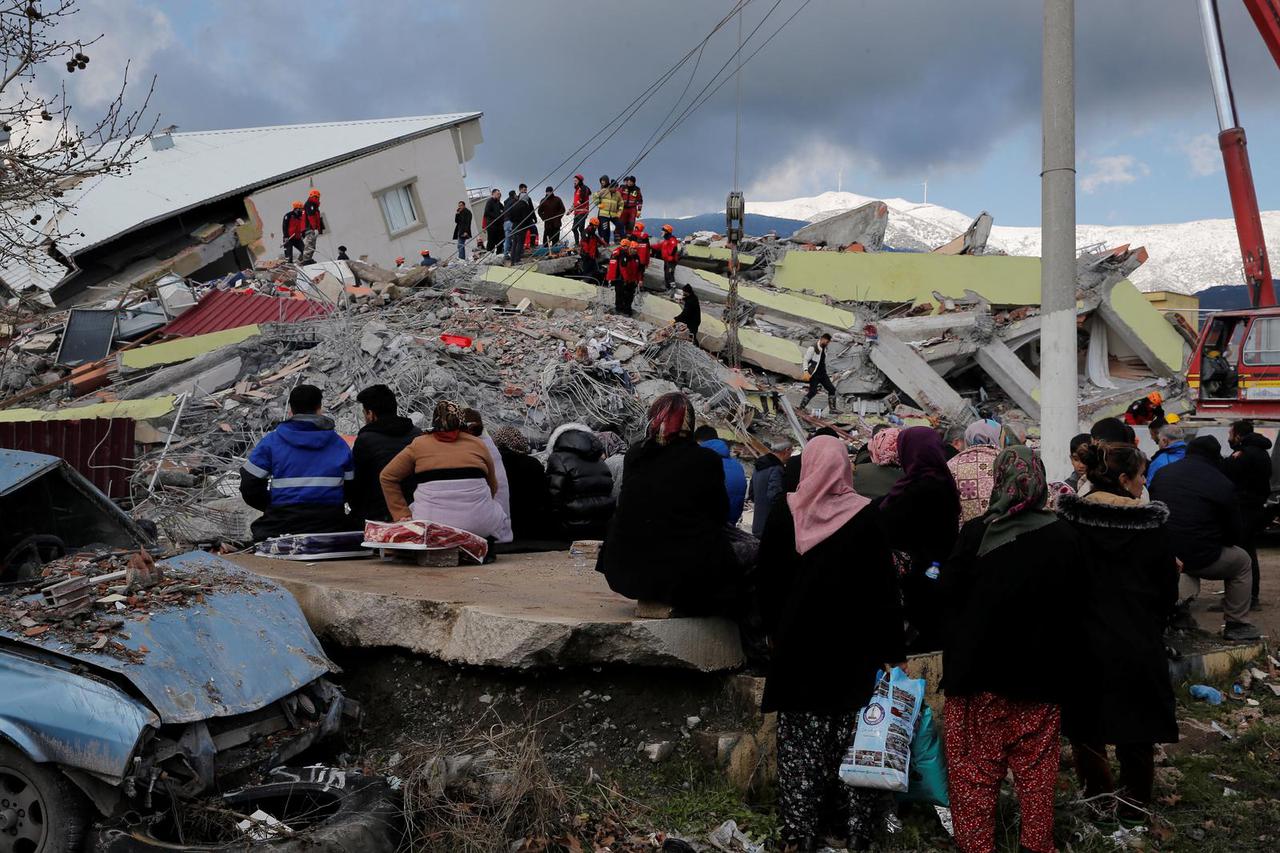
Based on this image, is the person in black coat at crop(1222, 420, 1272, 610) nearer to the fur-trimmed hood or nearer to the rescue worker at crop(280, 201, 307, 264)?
the fur-trimmed hood

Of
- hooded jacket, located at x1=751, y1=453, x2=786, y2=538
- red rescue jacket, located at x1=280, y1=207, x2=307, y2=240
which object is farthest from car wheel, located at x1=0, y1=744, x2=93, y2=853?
red rescue jacket, located at x1=280, y1=207, x2=307, y2=240

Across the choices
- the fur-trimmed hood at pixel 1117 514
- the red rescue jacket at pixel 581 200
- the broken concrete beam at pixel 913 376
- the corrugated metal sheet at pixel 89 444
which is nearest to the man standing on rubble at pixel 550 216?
the red rescue jacket at pixel 581 200

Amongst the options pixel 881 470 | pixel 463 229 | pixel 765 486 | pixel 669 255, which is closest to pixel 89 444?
pixel 765 486

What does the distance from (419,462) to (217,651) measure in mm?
2512

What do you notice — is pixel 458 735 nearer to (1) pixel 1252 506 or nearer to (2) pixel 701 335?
(1) pixel 1252 506

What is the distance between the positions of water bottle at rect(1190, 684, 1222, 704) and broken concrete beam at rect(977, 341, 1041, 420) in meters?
15.2

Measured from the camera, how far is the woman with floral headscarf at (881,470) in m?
6.03

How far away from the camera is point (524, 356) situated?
16328 mm

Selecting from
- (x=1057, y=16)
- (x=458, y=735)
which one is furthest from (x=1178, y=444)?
(x=458, y=735)

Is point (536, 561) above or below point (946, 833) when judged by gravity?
above

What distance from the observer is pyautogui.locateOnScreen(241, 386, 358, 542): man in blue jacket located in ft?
22.6

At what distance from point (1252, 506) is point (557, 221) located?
→ 16996 mm

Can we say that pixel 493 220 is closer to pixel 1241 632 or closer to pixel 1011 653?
pixel 1241 632

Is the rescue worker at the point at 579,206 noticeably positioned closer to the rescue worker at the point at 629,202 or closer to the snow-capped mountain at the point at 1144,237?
the rescue worker at the point at 629,202
